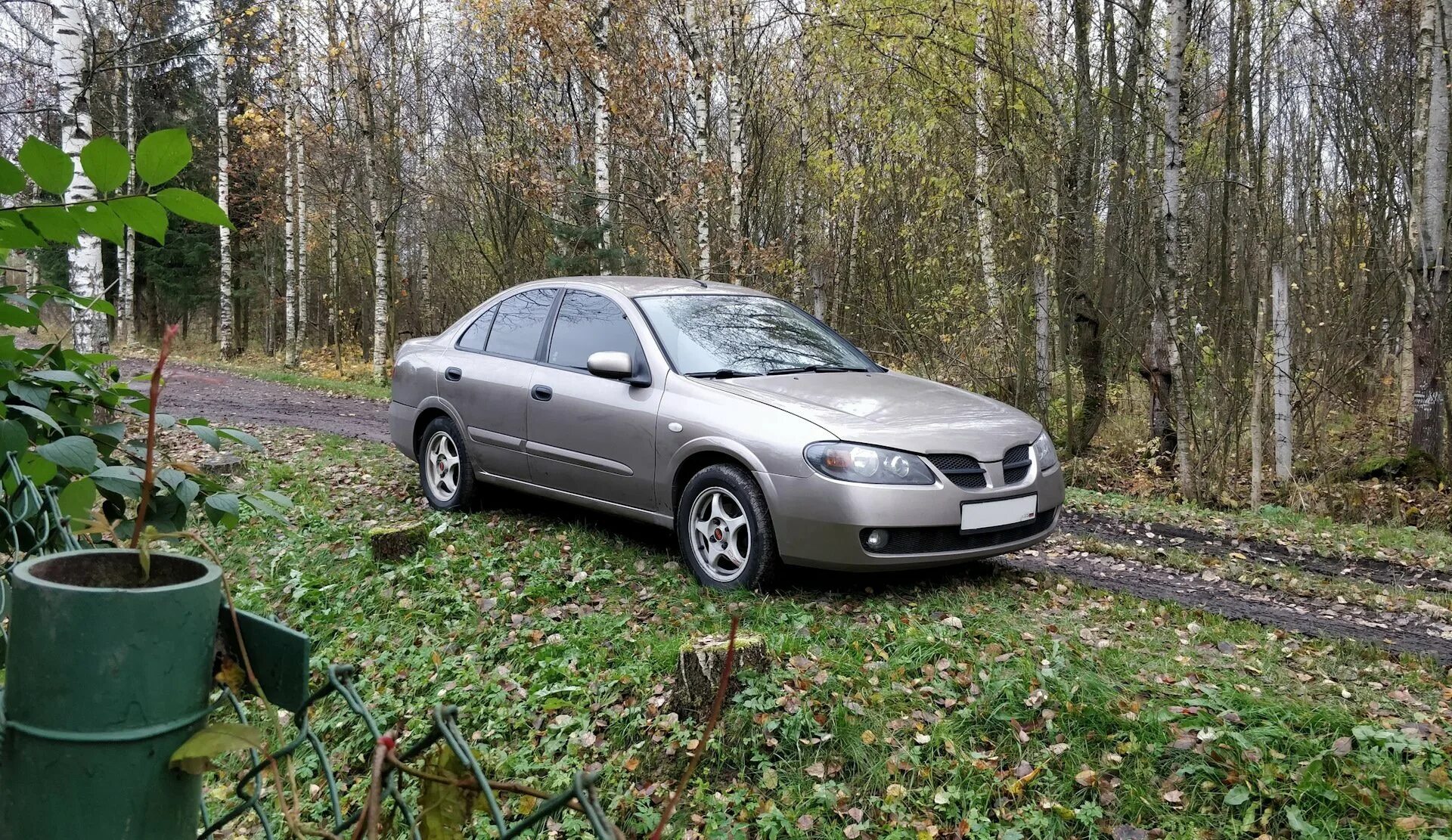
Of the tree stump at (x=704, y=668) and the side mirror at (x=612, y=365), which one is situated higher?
the side mirror at (x=612, y=365)

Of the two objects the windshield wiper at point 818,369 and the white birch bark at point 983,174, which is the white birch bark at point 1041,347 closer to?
the white birch bark at point 983,174

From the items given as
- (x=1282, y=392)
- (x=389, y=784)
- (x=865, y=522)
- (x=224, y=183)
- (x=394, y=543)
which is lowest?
(x=394, y=543)

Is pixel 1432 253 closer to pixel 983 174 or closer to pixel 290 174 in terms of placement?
pixel 983 174

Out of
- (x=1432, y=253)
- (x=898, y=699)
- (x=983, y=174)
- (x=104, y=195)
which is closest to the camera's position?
(x=104, y=195)

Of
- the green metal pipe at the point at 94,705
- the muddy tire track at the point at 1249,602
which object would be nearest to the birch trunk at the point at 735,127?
the muddy tire track at the point at 1249,602

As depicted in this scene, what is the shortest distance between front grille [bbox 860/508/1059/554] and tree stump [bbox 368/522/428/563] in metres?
3.02

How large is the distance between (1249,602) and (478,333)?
5317 mm

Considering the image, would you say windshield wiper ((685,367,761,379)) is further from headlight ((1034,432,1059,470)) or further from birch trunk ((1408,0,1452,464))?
birch trunk ((1408,0,1452,464))

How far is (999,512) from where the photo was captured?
5.23 meters

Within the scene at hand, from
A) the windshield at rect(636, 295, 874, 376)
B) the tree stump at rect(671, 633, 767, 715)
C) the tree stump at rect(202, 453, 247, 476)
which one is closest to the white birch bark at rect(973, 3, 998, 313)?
the windshield at rect(636, 295, 874, 376)

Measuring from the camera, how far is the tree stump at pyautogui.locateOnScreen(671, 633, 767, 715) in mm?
4156

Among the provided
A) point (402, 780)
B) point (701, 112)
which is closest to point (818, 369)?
point (402, 780)

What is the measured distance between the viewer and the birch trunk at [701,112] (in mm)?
12945

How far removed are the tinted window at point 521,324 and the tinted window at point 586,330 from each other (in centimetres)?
18
